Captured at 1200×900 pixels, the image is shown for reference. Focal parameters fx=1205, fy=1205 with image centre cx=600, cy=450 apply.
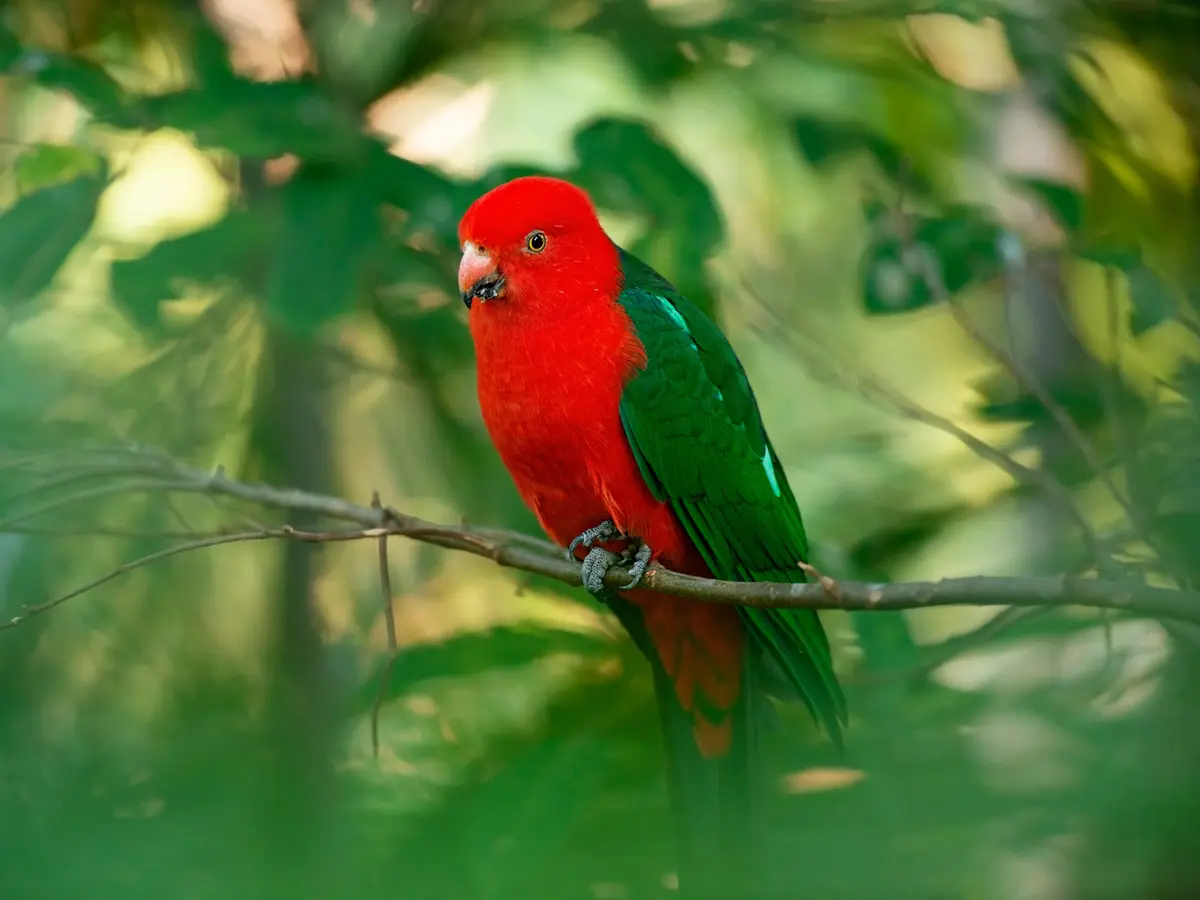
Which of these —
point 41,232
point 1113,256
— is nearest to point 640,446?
point 1113,256

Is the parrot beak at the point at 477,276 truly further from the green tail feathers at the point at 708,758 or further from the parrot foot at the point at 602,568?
the green tail feathers at the point at 708,758

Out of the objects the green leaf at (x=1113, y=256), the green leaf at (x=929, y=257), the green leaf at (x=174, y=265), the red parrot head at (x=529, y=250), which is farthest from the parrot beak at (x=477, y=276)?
the green leaf at (x=1113, y=256)

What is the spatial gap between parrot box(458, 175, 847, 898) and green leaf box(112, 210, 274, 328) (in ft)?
1.79

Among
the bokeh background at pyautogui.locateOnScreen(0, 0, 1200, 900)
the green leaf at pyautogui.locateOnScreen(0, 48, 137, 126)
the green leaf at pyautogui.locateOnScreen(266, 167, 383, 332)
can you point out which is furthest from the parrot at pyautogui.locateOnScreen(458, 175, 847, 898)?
the green leaf at pyautogui.locateOnScreen(0, 48, 137, 126)

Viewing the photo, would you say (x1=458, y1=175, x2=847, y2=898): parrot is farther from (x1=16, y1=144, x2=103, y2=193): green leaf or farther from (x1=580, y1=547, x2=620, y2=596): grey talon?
(x1=16, y1=144, x2=103, y2=193): green leaf

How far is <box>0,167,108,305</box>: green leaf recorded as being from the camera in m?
2.66

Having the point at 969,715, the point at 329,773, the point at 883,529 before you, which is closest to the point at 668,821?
the point at 969,715

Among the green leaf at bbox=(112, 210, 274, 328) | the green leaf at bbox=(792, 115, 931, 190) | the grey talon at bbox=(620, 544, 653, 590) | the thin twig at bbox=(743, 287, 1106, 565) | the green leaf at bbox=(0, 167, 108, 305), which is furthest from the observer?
the green leaf at bbox=(792, 115, 931, 190)

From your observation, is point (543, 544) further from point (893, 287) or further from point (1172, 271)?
point (1172, 271)

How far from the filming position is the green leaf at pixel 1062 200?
115 inches

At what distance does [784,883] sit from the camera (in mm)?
695

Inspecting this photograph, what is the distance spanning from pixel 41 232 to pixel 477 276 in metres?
0.96

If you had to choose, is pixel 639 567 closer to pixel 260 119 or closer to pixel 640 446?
pixel 640 446

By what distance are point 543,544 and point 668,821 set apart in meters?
1.36
